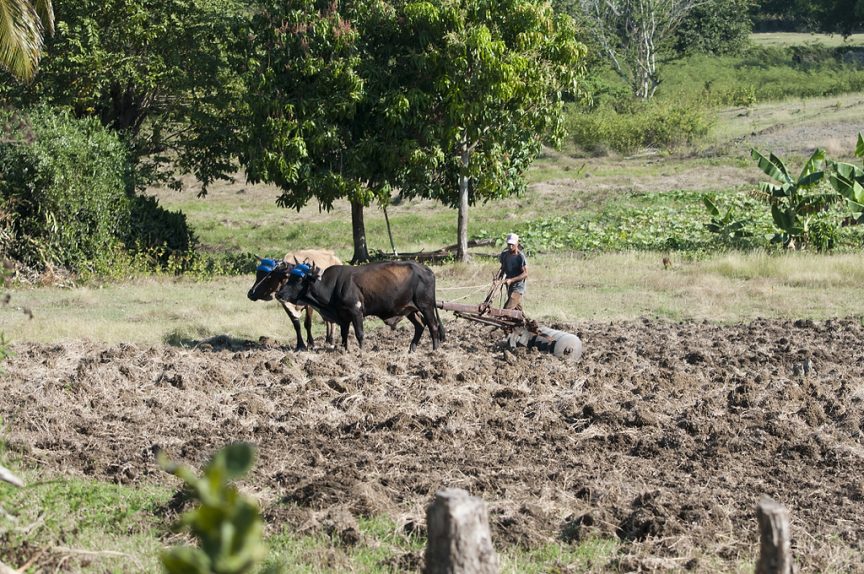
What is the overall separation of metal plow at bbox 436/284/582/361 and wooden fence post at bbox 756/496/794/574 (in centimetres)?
956

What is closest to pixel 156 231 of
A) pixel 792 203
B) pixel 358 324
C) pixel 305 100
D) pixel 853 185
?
pixel 305 100

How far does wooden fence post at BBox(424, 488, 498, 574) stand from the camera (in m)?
3.96

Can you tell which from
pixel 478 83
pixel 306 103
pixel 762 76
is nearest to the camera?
pixel 478 83

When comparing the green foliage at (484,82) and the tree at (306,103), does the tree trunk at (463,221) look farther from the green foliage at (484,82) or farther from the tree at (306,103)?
the tree at (306,103)

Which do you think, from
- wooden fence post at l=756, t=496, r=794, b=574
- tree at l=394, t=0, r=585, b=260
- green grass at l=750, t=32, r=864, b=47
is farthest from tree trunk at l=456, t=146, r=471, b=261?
green grass at l=750, t=32, r=864, b=47

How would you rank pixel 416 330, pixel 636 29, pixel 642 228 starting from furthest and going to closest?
pixel 636 29
pixel 642 228
pixel 416 330

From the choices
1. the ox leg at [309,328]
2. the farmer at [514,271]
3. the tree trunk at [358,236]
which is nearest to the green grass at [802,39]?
the tree trunk at [358,236]

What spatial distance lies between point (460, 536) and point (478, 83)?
20.8 m

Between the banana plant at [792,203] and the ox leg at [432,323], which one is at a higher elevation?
the banana plant at [792,203]

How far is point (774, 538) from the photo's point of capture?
429cm

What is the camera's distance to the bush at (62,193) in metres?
23.3

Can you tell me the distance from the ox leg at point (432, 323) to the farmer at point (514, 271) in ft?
3.54

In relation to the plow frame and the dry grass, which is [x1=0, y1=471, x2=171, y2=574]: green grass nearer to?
the plow frame

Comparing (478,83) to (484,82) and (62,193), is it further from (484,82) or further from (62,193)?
(62,193)
